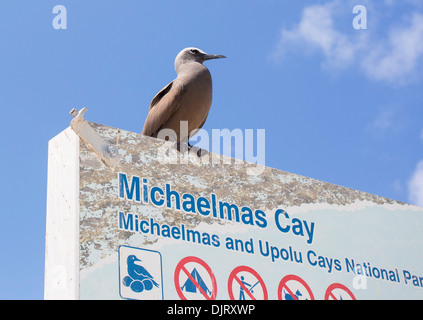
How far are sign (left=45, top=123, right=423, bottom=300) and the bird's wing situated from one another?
2.36ft

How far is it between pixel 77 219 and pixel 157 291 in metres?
0.72

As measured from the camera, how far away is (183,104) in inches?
234

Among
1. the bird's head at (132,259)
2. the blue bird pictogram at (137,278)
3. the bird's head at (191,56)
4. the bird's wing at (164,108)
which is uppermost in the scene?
the bird's head at (191,56)

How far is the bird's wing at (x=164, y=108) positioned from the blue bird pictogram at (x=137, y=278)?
5.80ft

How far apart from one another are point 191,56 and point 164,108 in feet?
2.62

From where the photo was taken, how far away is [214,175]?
5.32 metres

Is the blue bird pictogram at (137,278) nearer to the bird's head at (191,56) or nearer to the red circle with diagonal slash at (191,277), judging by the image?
the red circle with diagonal slash at (191,277)

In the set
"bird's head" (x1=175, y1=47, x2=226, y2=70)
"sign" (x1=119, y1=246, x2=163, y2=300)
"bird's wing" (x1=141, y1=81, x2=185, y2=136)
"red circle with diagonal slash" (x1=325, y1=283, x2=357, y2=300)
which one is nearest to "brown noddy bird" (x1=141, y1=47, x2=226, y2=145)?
"bird's wing" (x1=141, y1=81, x2=185, y2=136)

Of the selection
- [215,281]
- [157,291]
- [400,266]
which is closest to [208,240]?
[215,281]

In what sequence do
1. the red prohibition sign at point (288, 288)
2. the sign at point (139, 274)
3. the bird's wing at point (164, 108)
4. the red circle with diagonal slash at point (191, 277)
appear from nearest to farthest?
the sign at point (139, 274)
the red circle with diagonal slash at point (191, 277)
the red prohibition sign at point (288, 288)
the bird's wing at point (164, 108)

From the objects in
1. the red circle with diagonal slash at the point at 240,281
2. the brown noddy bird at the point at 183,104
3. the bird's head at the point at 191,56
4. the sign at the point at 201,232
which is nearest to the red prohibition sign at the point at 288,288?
the sign at the point at 201,232

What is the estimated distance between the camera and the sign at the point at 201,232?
4.45 meters

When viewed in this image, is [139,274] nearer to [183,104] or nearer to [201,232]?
[201,232]
